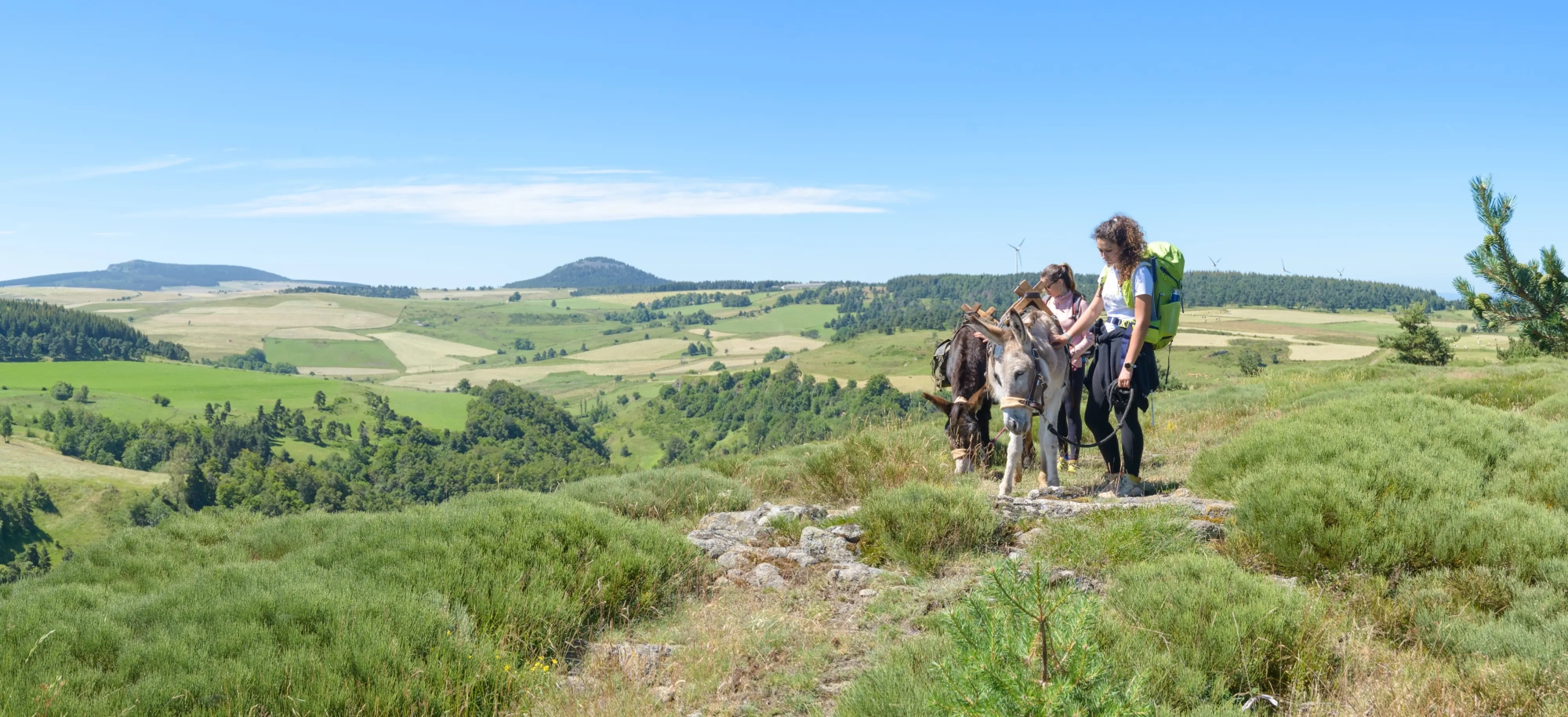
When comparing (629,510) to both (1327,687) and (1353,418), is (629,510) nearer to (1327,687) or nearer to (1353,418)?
(1327,687)

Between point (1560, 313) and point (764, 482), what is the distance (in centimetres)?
917

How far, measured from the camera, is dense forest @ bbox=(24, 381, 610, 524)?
83.0m

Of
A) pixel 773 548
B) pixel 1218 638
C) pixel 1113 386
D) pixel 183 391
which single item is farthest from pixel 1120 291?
pixel 183 391

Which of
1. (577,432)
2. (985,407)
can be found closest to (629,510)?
(985,407)

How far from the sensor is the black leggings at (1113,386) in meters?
6.21

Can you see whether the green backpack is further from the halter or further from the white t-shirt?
the halter

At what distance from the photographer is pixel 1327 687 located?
3250 mm

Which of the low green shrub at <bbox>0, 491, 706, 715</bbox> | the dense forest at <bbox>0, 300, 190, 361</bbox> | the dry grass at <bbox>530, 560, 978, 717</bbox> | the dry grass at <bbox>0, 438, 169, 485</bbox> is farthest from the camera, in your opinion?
the dense forest at <bbox>0, 300, 190, 361</bbox>

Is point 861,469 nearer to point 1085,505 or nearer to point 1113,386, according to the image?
point 1113,386

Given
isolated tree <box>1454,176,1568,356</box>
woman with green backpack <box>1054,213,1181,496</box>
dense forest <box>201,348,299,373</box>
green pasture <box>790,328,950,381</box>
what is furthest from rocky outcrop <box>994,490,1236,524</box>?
dense forest <box>201,348,299,373</box>

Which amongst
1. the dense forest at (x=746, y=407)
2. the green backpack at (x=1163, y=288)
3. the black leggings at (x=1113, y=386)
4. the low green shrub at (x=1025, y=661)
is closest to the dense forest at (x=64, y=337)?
the dense forest at (x=746, y=407)

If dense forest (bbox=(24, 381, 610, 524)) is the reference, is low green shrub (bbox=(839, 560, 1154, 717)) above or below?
above

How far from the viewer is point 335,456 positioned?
354 ft

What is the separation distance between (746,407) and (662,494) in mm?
119342
